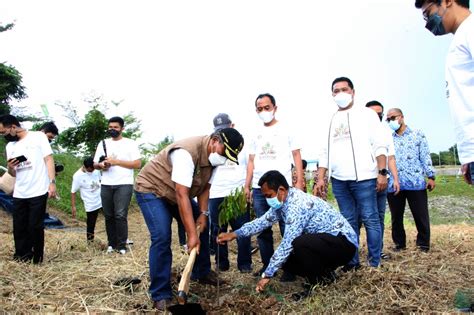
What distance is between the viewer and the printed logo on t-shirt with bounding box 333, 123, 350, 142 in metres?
4.20

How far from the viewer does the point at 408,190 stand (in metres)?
5.27

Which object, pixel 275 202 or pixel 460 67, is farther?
pixel 275 202

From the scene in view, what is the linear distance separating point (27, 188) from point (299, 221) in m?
3.20

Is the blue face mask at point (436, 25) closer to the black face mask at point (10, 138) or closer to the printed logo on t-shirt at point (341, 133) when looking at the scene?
the printed logo on t-shirt at point (341, 133)

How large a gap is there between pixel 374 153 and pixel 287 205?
118cm

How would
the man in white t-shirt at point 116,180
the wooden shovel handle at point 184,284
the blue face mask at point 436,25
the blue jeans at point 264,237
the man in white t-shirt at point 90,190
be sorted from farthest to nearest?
the man in white t-shirt at point 90,190, the man in white t-shirt at point 116,180, the blue jeans at point 264,237, the wooden shovel handle at point 184,284, the blue face mask at point 436,25

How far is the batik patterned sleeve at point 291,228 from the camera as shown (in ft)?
11.3

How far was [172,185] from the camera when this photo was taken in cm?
343

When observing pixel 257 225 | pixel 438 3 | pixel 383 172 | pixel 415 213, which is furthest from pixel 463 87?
pixel 415 213

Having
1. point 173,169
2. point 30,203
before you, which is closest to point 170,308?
point 173,169

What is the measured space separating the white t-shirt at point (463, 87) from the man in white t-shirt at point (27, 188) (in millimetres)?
4295

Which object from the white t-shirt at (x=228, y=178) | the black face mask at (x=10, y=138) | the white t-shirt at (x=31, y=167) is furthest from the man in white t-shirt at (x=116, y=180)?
the white t-shirt at (x=228, y=178)

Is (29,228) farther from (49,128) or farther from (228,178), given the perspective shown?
(228,178)

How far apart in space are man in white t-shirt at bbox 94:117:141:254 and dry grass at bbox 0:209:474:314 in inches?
31.7
